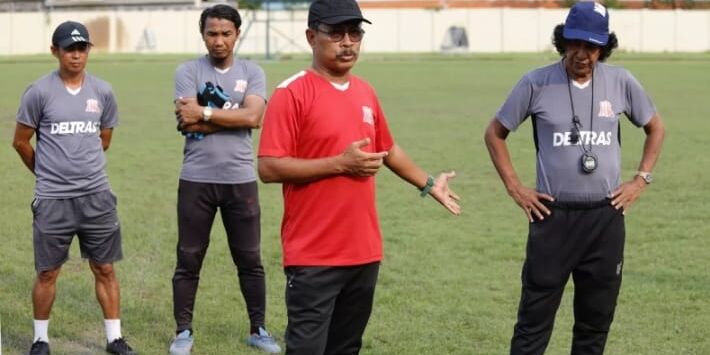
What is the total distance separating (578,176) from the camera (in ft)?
20.4

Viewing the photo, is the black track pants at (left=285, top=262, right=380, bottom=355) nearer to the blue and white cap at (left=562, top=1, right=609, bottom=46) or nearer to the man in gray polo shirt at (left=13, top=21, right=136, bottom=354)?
the blue and white cap at (left=562, top=1, right=609, bottom=46)

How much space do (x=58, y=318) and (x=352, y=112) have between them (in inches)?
153

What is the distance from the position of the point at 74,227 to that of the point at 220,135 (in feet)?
3.31

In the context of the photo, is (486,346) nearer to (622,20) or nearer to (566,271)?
(566,271)

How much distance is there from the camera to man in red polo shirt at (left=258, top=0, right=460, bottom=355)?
5.39m

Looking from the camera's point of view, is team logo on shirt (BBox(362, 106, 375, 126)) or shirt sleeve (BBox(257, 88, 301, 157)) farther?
team logo on shirt (BBox(362, 106, 375, 126))

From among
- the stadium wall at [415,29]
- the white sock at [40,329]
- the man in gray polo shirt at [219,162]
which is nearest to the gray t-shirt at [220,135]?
the man in gray polo shirt at [219,162]

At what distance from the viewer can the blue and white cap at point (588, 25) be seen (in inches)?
237

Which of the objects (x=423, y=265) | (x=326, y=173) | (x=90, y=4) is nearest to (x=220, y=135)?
(x=326, y=173)

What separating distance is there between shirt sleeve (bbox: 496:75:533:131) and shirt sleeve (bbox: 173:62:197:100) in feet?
6.63

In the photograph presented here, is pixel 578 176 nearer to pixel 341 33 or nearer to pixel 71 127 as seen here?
pixel 341 33

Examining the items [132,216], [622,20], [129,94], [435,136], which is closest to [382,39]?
[622,20]

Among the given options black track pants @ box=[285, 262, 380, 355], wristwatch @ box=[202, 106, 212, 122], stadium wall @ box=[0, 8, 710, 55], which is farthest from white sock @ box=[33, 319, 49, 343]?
stadium wall @ box=[0, 8, 710, 55]

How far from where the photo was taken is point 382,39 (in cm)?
7388
